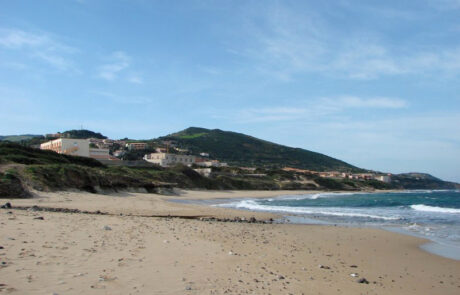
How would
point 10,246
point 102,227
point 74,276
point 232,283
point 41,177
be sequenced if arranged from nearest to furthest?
point 74,276 → point 232,283 → point 10,246 → point 102,227 → point 41,177

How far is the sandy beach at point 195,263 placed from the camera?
20.2ft

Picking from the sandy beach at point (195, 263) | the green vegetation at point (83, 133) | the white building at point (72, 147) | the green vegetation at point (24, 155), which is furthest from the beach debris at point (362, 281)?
the green vegetation at point (83, 133)

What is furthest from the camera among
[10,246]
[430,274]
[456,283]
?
[430,274]

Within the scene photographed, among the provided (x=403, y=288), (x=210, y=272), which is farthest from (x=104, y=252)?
(x=403, y=288)

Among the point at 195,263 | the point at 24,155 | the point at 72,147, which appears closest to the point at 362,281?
the point at 195,263

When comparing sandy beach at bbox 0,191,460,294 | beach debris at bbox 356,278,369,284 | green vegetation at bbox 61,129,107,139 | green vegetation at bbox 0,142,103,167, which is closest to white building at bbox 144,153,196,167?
green vegetation at bbox 0,142,103,167

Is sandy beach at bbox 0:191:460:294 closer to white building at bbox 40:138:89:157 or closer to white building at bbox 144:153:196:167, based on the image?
white building at bbox 40:138:89:157

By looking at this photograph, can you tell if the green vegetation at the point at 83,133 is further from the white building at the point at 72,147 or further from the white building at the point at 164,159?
the white building at the point at 72,147

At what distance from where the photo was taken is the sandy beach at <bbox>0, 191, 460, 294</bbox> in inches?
243

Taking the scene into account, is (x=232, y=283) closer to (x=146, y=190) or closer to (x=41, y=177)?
(x=41, y=177)

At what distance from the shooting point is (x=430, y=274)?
9602 mm

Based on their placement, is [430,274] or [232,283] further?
[430,274]

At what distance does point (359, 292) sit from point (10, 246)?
731 cm

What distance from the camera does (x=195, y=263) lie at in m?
8.20
